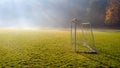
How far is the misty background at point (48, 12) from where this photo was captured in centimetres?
5812

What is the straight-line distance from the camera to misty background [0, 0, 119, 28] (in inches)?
2288

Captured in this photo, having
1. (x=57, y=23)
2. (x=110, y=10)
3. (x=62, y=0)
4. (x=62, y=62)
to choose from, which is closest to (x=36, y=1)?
(x=62, y=0)

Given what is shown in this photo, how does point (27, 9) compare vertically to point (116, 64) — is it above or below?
above

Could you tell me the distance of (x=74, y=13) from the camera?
6800 cm

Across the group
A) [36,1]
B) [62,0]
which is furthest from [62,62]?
[36,1]

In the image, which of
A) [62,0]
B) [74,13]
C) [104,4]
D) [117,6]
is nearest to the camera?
[117,6]

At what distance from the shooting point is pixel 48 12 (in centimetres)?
7612

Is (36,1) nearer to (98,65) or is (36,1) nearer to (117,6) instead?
(117,6)

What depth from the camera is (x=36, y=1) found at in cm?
8019

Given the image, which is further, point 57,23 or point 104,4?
point 57,23

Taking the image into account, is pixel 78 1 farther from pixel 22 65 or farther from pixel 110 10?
pixel 22 65

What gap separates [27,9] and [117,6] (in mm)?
43924

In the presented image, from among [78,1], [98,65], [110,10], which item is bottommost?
[98,65]

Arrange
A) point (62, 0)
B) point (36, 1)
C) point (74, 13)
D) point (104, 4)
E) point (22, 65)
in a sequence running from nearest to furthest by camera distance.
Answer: point (22, 65) → point (104, 4) → point (74, 13) → point (62, 0) → point (36, 1)
